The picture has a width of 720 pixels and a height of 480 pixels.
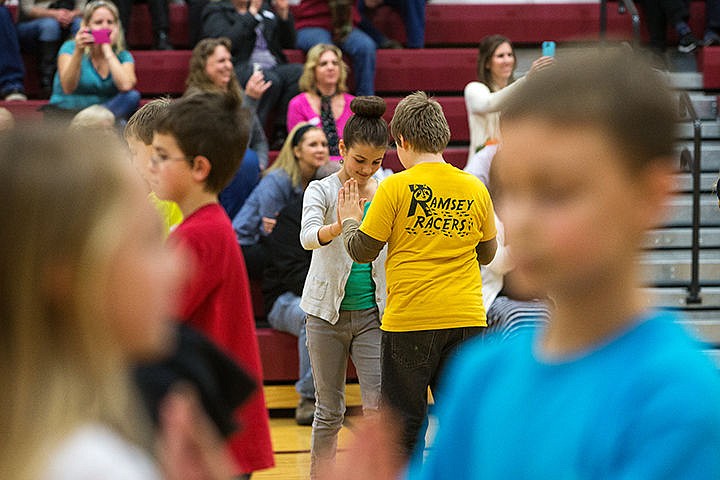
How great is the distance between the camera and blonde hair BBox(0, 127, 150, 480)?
3.29 feet

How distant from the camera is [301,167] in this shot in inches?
235

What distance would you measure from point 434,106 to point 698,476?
314 centimetres

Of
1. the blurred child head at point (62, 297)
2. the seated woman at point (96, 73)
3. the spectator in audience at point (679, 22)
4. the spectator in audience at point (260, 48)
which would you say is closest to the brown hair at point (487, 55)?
the spectator in audience at point (260, 48)

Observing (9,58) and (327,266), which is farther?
(9,58)

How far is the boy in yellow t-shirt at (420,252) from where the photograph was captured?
151 inches

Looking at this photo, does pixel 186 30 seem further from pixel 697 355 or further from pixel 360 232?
pixel 697 355

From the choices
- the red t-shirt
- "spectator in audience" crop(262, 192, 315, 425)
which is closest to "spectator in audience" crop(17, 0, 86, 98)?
"spectator in audience" crop(262, 192, 315, 425)

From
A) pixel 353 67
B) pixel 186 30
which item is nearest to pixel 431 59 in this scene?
pixel 353 67

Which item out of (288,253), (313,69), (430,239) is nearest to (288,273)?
(288,253)

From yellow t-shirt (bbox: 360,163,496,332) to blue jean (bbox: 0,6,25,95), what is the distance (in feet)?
14.2

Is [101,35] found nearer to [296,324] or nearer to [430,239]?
[296,324]

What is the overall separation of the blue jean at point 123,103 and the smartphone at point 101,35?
34 cm

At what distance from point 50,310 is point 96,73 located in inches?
241

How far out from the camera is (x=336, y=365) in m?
4.20
